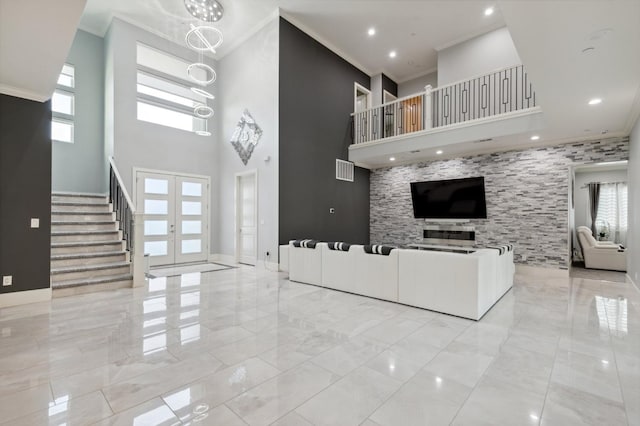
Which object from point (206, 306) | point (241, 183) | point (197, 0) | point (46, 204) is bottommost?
point (206, 306)

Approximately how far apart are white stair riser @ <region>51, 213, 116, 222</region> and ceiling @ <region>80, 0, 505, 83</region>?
457 cm

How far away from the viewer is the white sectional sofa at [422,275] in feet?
12.1

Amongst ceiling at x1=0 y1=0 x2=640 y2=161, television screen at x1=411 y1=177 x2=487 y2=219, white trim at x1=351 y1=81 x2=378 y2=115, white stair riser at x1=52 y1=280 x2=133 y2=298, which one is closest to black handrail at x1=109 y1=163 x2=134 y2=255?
white stair riser at x1=52 y1=280 x2=133 y2=298

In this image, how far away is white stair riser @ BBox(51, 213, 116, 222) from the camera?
6008 mm

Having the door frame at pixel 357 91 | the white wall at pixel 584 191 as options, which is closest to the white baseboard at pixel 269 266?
the door frame at pixel 357 91

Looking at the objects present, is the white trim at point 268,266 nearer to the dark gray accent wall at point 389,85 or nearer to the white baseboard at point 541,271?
the white baseboard at point 541,271

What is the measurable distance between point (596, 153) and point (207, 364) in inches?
Answer: 306

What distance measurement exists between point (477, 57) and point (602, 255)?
5651 mm

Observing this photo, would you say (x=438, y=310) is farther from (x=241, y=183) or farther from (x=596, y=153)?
(x=241, y=183)

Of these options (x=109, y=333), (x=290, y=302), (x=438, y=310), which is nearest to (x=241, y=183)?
(x=290, y=302)

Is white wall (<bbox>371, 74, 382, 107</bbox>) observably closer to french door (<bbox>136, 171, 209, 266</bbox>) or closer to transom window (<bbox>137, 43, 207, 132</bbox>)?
transom window (<bbox>137, 43, 207, 132</bbox>)

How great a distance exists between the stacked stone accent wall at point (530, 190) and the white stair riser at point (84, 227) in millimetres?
7704

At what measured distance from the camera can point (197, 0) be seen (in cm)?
611

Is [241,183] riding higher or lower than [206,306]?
higher
